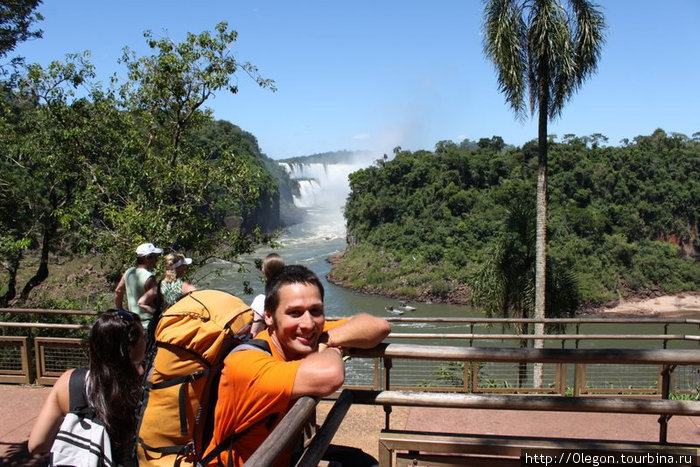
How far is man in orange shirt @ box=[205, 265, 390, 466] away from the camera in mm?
1538

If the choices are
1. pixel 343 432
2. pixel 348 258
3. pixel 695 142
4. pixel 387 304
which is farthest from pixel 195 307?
pixel 695 142

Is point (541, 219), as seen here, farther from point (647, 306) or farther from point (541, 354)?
point (647, 306)

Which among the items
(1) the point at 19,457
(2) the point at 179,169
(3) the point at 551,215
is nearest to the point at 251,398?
(1) the point at 19,457

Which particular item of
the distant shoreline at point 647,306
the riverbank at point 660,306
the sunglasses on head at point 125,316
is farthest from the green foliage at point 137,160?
the riverbank at point 660,306

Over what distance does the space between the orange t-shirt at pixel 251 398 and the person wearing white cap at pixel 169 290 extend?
97.2 inches

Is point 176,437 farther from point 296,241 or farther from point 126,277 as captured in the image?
point 296,241

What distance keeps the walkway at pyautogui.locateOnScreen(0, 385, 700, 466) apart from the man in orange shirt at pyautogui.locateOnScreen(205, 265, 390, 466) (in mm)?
2648

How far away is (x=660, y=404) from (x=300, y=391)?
137 centimetres

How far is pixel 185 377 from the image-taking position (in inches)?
70.1

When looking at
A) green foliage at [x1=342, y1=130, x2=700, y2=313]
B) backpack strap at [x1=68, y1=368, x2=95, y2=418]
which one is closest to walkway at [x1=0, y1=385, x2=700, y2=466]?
backpack strap at [x1=68, y1=368, x2=95, y2=418]

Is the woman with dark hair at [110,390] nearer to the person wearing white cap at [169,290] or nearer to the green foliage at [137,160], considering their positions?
the person wearing white cap at [169,290]

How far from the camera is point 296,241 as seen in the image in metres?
78.1

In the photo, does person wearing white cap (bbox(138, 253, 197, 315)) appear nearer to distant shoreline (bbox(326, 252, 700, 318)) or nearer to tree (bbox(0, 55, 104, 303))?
tree (bbox(0, 55, 104, 303))

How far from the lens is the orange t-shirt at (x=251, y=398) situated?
60.6 inches
